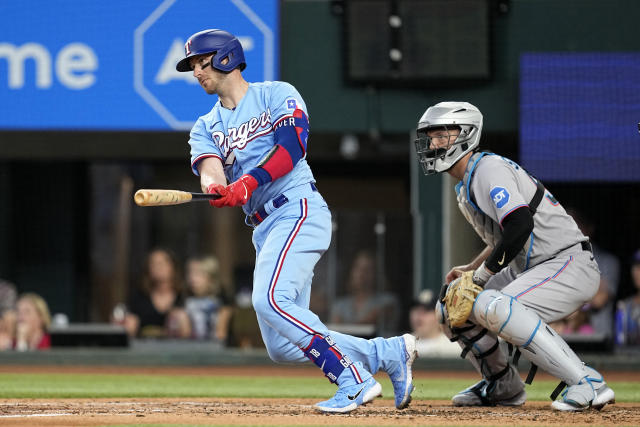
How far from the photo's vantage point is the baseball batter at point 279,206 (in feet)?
16.4

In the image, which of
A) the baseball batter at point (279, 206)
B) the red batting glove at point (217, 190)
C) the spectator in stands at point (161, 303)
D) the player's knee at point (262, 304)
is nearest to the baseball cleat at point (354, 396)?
the baseball batter at point (279, 206)

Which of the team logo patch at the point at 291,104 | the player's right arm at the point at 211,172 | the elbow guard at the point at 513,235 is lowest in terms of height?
the elbow guard at the point at 513,235

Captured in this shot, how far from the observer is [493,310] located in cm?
523

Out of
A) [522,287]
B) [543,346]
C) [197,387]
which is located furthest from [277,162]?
[197,387]

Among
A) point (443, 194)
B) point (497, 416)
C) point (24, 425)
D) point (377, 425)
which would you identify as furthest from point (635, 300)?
point (24, 425)

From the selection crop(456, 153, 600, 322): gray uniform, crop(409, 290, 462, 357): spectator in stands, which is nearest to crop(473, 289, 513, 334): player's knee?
crop(456, 153, 600, 322): gray uniform

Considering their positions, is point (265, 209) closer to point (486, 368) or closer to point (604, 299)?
point (486, 368)

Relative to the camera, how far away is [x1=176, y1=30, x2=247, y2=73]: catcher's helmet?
5297mm

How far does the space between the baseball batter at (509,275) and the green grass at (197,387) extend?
1500 millimetres

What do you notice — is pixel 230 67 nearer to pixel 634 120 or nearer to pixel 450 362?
pixel 450 362

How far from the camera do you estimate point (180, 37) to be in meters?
12.5

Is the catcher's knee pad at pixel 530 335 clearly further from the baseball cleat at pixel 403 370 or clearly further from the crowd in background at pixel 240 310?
the crowd in background at pixel 240 310

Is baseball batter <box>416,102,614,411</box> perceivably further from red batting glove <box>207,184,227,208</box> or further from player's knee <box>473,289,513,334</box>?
red batting glove <box>207,184,227,208</box>

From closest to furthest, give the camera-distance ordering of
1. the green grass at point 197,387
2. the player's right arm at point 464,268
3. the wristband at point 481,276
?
the wristband at point 481,276 → the player's right arm at point 464,268 → the green grass at point 197,387
